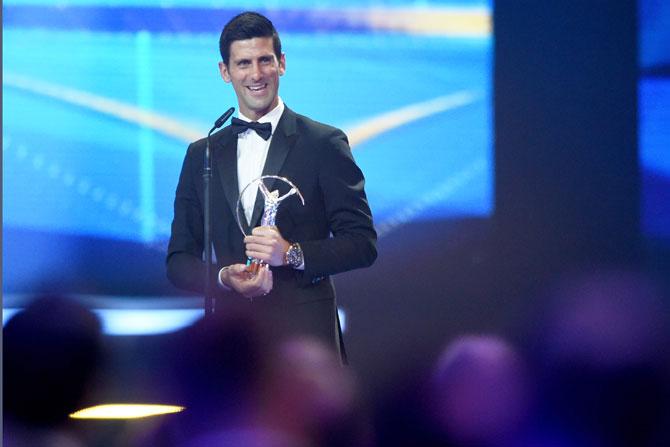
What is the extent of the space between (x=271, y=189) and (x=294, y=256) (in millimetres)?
231

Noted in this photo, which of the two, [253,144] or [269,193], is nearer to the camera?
[269,193]

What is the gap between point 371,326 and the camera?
394cm

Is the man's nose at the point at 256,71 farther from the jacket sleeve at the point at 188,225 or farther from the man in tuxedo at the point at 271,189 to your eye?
the jacket sleeve at the point at 188,225

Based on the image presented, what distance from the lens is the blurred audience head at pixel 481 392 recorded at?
151 inches

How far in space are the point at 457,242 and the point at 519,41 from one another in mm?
841

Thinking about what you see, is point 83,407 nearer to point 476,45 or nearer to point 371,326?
point 371,326

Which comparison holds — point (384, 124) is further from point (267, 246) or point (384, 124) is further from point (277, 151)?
point (267, 246)

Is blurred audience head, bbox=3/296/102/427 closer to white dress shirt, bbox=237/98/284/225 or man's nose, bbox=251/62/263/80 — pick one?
white dress shirt, bbox=237/98/284/225

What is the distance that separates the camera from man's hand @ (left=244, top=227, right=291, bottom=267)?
9.18ft

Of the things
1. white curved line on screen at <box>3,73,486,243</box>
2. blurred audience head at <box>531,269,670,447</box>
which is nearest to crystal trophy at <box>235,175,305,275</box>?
white curved line on screen at <box>3,73,486,243</box>

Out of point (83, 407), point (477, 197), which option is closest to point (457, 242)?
point (477, 197)

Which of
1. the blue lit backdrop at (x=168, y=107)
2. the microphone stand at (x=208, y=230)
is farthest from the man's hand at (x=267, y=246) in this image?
the blue lit backdrop at (x=168, y=107)

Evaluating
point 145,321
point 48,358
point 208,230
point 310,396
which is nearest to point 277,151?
point 208,230

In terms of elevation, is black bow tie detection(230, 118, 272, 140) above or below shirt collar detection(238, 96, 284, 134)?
below
